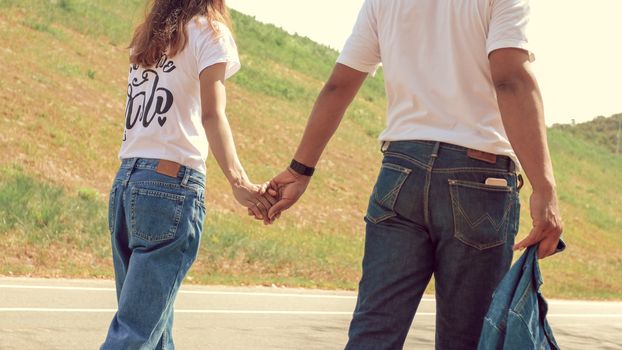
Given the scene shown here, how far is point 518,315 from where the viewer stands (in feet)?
11.5

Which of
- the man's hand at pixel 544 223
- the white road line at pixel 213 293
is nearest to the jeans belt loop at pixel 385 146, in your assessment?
the man's hand at pixel 544 223

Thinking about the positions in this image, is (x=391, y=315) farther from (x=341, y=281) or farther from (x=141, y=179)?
(x=341, y=281)

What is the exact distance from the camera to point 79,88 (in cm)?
2655

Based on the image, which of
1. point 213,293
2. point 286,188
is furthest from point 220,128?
point 213,293

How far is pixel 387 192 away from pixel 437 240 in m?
0.23

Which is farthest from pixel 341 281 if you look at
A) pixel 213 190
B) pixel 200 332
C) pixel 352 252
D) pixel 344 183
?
pixel 344 183

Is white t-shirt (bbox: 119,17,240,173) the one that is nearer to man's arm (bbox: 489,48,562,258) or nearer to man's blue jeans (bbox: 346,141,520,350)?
man's blue jeans (bbox: 346,141,520,350)

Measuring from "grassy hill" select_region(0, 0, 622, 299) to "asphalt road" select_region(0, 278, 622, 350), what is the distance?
1.74 m

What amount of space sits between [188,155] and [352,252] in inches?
689

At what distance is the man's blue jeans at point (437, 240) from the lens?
361 centimetres

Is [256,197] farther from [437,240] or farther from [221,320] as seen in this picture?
[221,320]

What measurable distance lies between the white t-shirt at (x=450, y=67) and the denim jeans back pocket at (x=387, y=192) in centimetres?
12

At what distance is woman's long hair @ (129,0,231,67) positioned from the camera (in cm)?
440

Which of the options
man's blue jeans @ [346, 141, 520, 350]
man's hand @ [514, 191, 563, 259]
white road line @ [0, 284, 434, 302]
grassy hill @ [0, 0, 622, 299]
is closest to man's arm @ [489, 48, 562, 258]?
man's hand @ [514, 191, 563, 259]
